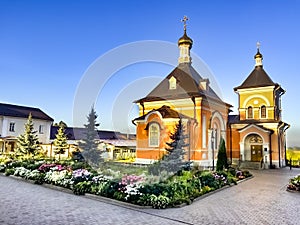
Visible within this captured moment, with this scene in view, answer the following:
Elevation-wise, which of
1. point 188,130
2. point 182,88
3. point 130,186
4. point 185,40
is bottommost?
point 130,186

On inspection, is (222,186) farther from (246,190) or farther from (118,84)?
(118,84)

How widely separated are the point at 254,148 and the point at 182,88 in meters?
7.54

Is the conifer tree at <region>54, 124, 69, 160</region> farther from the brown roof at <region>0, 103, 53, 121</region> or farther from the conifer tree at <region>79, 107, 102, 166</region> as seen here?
the brown roof at <region>0, 103, 53, 121</region>

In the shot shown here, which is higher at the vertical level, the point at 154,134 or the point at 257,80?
the point at 257,80

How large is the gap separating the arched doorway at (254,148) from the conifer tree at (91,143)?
11.7 meters

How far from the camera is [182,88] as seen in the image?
18172 millimetres

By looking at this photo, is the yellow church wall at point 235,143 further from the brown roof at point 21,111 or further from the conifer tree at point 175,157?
the brown roof at point 21,111

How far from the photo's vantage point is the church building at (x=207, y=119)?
55.5ft

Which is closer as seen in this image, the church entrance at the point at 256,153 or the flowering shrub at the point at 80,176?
the flowering shrub at the point at 80,176

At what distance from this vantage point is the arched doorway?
19703mm

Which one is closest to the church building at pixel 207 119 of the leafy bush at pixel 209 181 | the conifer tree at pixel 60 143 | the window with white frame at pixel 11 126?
the leafy bush at pixel 209 181

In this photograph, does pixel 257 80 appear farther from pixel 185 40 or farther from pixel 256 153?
pixel 185 40

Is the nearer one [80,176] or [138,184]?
[138,184]

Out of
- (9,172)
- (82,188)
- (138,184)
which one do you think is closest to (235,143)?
(138,184)
